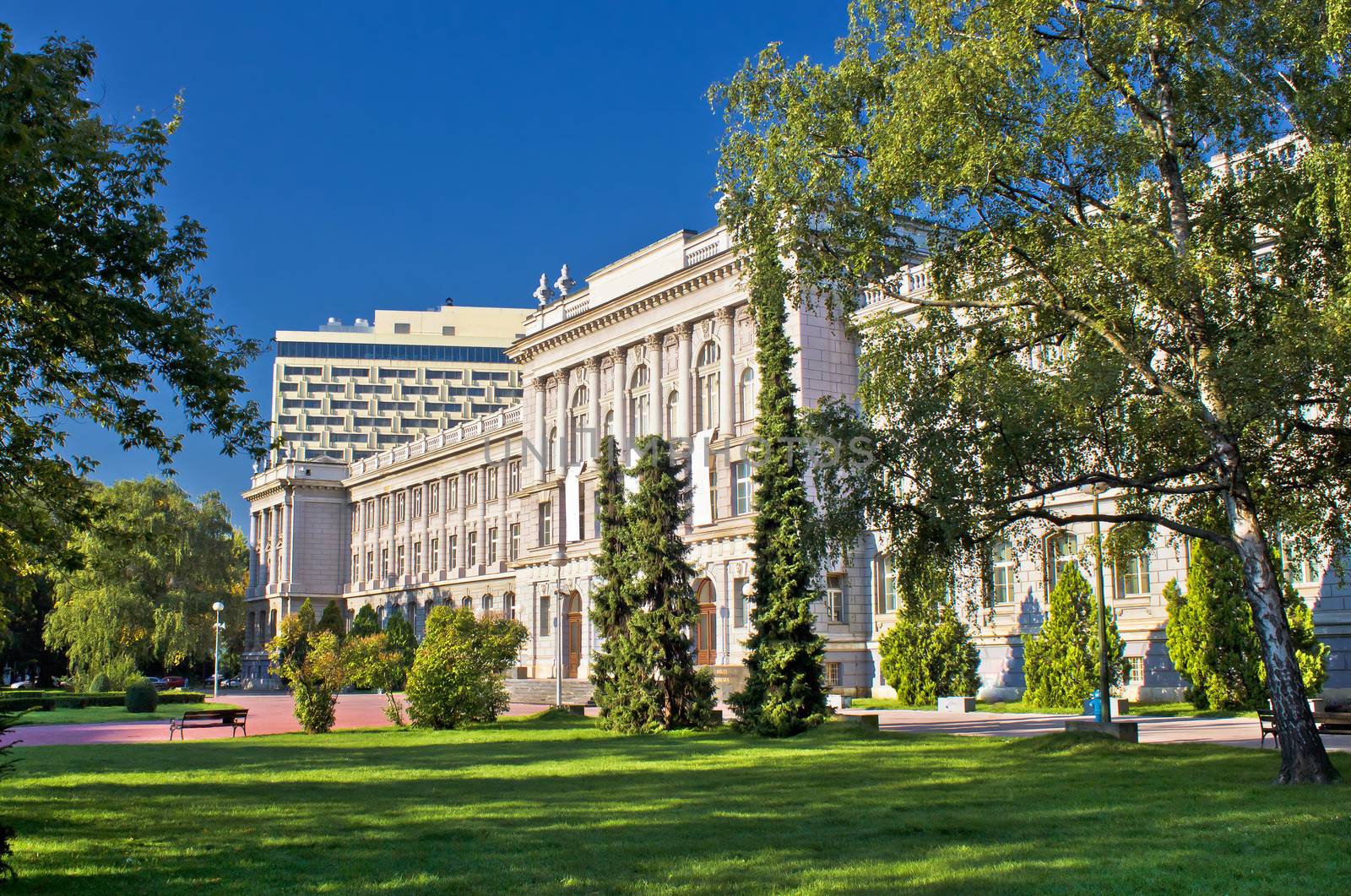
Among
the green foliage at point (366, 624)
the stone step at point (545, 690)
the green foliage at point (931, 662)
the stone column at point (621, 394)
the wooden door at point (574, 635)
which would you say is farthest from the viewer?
the green foliage at point (366, 624)

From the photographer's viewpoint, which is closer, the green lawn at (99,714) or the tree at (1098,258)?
the tree at (1098,258)

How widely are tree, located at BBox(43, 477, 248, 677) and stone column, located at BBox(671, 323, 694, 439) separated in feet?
74.4

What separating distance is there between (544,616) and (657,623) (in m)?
31.0

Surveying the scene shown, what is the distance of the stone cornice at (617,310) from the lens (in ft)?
157

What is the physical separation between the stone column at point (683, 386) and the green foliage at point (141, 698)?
75.7 feet

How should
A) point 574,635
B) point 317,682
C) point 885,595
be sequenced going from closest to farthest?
point 317,682
point 885,595
point 574,635

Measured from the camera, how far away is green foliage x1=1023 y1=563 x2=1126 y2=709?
3334 centimetres

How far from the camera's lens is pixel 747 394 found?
47.0m

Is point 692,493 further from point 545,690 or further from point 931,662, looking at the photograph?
point 545,690

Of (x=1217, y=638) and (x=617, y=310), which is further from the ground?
(x=617, y=310)

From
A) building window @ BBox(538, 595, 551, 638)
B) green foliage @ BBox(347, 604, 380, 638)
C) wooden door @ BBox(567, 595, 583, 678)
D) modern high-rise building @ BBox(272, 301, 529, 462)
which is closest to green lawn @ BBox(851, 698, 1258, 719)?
wooden door @ BBox(567, 595, 583, 678)

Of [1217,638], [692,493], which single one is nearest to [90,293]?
[1217,638]

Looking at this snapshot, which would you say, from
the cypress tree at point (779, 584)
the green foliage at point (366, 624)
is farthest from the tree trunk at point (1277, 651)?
the green foliage at point (366, 624)

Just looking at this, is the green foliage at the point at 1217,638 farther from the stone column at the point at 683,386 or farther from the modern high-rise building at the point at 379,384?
the modern high-rise building at the point at 379,384
